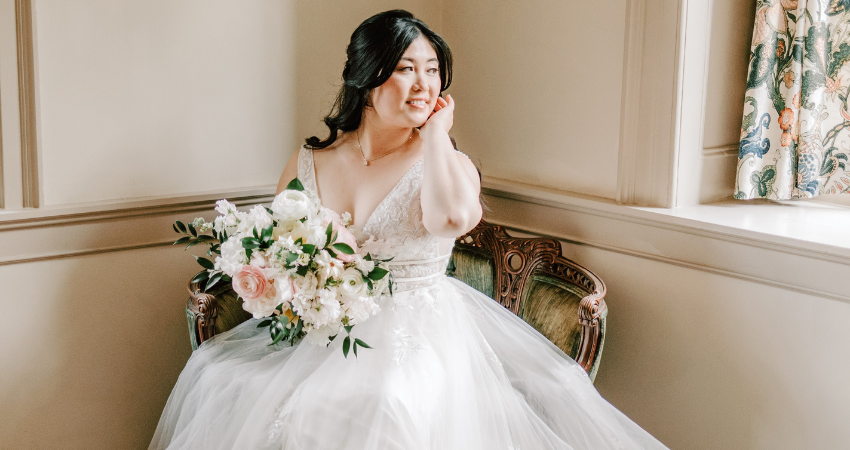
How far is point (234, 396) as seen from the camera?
79.8 inches

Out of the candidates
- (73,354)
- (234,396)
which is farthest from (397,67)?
(73,354)

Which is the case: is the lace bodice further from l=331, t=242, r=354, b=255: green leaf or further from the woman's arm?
l=331, t=242, r=354, b=255: green leaf

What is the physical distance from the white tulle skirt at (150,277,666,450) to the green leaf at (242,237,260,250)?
39cm

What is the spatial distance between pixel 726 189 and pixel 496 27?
108 cm

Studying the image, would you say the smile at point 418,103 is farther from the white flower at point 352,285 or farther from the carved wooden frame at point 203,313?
the carved wooden frame at point 203,313

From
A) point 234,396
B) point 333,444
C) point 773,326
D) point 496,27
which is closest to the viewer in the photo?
point 333,444

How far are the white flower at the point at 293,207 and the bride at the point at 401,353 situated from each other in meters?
0.37

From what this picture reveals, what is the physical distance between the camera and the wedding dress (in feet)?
6.03

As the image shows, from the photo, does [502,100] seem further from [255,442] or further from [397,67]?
[255,442]

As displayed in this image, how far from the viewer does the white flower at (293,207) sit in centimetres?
185

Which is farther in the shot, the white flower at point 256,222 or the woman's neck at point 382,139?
the woman's neck at point 382,139

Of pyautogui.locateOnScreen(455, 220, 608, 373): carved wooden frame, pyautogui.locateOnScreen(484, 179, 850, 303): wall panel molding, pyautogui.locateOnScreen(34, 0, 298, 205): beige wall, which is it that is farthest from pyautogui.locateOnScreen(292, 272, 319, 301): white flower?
pyautogui.locateOnScreen(484, 179, 850, 303): wall panel molding

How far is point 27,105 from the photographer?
2266mm

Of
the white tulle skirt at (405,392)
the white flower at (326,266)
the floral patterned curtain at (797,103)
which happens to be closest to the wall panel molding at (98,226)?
the white tulle skirt at (405,392)
